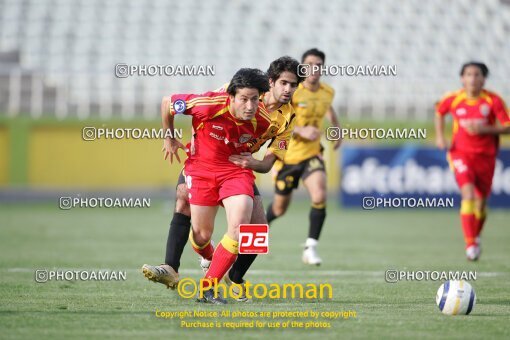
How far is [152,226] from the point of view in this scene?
18172 millimetres

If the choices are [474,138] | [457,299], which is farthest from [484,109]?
[457,299]

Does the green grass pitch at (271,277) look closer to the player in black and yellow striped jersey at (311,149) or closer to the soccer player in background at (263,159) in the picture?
the soccer player in background at (263,159)

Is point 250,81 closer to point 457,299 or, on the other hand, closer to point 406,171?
point 457,299

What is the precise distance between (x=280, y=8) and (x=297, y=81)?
25346 mm

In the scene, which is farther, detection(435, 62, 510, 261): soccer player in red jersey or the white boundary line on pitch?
detection(435, 62, 510, 261): soccer player in red jersey

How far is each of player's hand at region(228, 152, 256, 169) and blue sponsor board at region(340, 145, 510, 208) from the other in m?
15.6

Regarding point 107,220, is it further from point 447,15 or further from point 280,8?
point 447,15

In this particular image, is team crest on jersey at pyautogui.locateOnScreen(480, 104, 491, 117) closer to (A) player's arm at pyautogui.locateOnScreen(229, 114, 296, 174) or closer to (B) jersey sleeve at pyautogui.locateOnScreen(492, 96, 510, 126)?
(B) jersey sleeve at pyautogui.locateOnScreen(492, 96, 510, 126)

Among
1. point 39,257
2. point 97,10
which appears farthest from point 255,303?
point 97,10

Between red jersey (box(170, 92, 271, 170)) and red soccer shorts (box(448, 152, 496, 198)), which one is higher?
red jersey (box(170, 92, 271, 170))

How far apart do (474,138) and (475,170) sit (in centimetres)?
43

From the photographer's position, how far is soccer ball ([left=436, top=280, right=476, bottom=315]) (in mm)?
6941

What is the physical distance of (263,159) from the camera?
25.5 ft

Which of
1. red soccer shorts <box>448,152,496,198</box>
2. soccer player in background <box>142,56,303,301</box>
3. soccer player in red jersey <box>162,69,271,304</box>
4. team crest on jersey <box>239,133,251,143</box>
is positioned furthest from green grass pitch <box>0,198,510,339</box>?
team crest on jersey <box>239,133,251,143</box>
